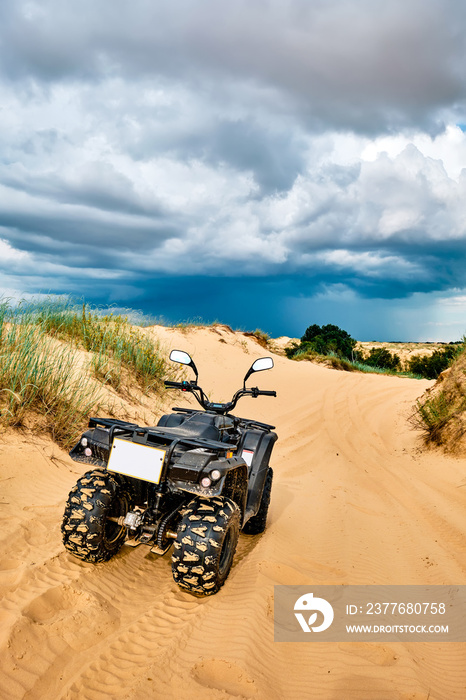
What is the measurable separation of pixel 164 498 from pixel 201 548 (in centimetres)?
60

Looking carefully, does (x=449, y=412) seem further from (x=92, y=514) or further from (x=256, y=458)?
(x=92, y=514)

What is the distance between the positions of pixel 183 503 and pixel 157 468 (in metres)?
0.52

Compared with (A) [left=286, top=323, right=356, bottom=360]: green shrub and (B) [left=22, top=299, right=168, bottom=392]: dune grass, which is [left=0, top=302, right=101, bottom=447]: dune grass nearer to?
(B) [left=22, top=299, right=168, bottom=392]: dune grass

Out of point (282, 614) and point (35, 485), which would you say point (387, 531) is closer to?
point (282, 614)

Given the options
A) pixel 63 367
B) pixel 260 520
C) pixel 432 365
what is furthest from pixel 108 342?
pixel 432 365

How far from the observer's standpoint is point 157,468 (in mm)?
2820

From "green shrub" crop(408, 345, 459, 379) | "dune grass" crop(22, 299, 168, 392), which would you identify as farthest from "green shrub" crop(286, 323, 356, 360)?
"dune grass" crop(22, 299, 168, 392)

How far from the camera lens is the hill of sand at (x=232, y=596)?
2277 mm

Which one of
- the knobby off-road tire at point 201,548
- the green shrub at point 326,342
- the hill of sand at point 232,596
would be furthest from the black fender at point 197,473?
the green shrub at point 326,342

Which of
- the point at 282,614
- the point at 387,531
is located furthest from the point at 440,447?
the point at 282,614

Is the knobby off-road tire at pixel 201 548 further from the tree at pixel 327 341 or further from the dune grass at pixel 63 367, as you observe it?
the tree at pixel 327 341

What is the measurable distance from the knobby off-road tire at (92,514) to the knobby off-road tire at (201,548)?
623 mm

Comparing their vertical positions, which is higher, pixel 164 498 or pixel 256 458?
pixel 256 458

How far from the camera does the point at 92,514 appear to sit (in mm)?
3041
